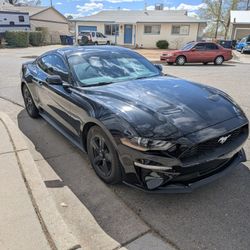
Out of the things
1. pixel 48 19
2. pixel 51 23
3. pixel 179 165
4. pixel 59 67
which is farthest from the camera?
Answer: pixel 51 23

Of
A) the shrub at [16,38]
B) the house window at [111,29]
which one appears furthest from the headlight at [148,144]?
the shrub at [16,38]

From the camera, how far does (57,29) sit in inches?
1807

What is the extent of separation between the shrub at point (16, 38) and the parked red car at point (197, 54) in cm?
2154

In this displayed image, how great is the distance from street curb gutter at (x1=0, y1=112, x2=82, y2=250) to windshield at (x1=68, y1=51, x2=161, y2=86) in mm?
1298

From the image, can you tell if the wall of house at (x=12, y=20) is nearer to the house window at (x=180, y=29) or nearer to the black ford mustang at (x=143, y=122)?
the house window at (x=180, y=29)

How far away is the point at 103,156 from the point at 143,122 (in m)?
0.77

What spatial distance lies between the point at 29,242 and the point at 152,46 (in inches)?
1244

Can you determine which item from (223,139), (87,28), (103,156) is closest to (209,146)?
(223,139)

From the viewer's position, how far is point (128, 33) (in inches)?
1278

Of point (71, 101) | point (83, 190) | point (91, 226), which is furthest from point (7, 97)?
point (91, 226)

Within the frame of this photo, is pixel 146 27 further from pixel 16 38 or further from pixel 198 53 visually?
pixel 198 53

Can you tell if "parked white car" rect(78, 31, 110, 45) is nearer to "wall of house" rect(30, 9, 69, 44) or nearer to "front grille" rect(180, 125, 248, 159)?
"wall of house" rect(30, 9, 69, 44)

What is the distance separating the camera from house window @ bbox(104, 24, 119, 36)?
108ft

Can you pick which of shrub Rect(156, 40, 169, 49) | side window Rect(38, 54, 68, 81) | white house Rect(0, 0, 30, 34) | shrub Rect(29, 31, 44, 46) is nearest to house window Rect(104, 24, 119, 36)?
shrub Rect(156, 40, 169, 49)
